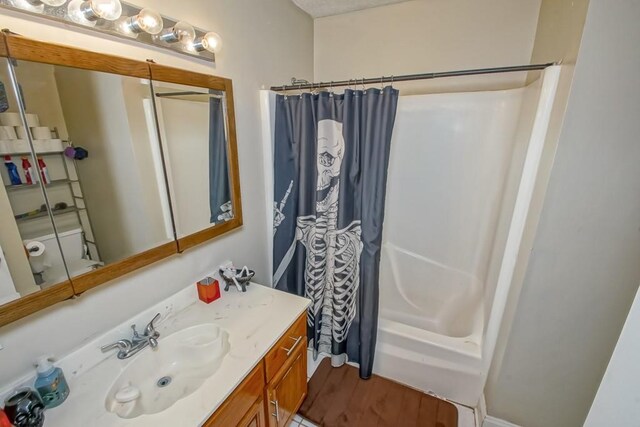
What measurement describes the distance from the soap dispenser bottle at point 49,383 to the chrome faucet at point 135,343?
16 cm

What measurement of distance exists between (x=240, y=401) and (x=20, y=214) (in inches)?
35.0

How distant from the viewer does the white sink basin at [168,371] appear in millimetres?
885

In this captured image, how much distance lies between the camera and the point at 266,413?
1.15 m

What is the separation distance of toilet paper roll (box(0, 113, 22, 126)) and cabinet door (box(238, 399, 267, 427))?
116cm

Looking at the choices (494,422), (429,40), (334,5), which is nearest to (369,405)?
(494,422)

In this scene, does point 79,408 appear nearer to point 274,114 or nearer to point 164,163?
point 164,163

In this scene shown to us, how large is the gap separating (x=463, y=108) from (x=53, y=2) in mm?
2001

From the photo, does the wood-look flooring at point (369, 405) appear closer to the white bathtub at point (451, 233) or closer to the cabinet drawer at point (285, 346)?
the white bathtub at point (451, 233)

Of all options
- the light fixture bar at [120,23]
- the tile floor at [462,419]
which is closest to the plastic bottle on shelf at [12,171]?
the light fixture bar at [120,23]

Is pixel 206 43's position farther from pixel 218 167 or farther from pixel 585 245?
pixel 585 245

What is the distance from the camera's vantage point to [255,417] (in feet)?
3.49

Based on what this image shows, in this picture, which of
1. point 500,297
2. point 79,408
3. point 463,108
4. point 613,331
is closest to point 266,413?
point 79,408

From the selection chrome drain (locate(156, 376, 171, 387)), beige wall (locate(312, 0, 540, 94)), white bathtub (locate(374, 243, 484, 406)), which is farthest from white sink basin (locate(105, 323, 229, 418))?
beige wall (locate(312, 0, 540, 94))

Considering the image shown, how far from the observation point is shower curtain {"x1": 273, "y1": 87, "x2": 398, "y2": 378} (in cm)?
145
